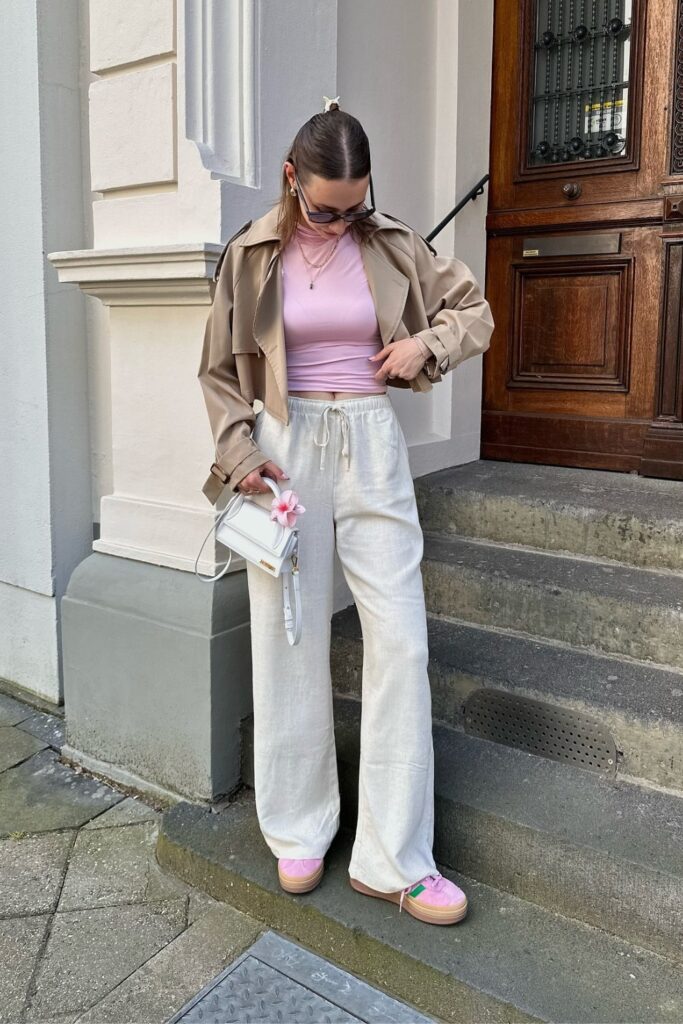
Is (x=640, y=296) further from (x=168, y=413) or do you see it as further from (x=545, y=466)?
(x=168, y=413)

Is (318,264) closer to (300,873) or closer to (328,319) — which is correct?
(328,319)

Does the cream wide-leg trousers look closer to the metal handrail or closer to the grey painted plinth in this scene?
the grey painted plinth

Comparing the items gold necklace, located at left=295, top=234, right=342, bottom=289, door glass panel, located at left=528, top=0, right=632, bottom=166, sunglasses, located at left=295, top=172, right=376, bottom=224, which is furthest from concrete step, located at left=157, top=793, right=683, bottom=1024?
door glass panel, located at left=528, top=0, right=632, bottom=166

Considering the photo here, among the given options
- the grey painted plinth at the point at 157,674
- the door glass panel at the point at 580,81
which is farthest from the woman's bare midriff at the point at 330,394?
the door glass panel at the point at 580,81

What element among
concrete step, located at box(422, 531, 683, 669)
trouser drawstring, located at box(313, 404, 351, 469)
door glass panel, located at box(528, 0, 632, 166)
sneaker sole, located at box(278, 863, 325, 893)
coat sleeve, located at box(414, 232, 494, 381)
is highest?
door glass panel, located at box(528, 0, 632, 166)

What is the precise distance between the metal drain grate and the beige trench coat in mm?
1081

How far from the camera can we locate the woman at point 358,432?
2227 mm

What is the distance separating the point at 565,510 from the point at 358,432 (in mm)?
1376

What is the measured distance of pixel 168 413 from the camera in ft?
10.3

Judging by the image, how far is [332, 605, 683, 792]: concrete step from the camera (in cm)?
255

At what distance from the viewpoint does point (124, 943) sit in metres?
2.49

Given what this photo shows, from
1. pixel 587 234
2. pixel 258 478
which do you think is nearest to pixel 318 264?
pixel 258 478

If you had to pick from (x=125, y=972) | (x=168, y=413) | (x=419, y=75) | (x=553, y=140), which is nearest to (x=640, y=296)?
(x=553, y=140)

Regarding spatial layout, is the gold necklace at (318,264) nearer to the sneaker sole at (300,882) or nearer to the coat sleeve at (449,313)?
the coat sleeve at (449,313)
